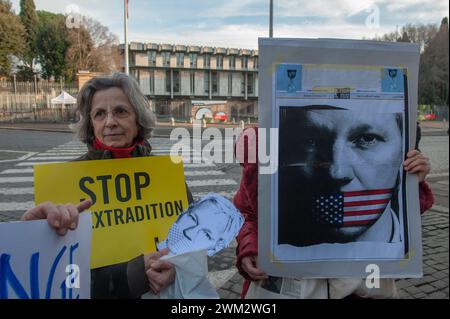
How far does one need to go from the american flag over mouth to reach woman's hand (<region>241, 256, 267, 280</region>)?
30 cm

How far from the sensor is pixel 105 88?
5.27 feet

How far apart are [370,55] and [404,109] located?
0.80 feet

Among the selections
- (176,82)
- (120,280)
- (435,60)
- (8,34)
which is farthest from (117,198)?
(176,82)

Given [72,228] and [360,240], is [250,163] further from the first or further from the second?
[72,228]

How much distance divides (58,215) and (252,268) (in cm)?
72

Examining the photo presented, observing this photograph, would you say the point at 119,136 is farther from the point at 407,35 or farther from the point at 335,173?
the point at 407,35

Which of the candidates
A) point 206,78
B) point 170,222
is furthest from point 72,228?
point 206,78

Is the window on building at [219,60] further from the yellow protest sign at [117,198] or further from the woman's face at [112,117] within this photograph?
the yellow protest sign at [117,198]

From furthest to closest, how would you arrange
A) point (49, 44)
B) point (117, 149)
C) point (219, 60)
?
point (219, 60)
point (49, 44)
point (117, 149)

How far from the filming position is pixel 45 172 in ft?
4.64

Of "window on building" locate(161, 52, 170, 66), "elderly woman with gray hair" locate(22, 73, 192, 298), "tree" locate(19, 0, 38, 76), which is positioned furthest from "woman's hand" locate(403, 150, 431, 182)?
"window on building" locate(161, 52, 170, 66)

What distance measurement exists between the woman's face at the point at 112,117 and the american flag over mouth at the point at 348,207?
86 cm

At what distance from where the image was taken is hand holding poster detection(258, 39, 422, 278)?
131 centimetres

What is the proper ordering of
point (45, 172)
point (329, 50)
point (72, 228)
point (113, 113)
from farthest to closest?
1. point (113, 113)
2. point (45, 172)
3. point (329, 50)
4. point (72, 228)
